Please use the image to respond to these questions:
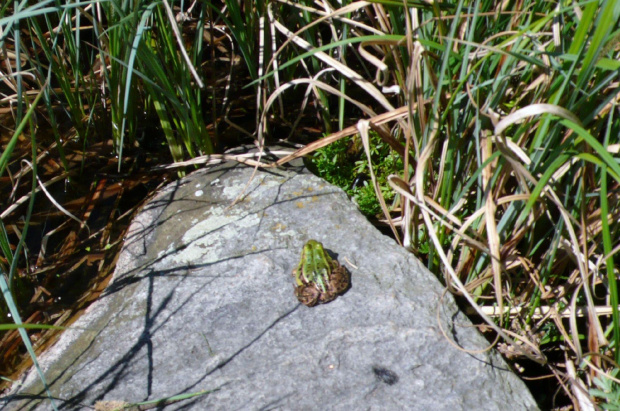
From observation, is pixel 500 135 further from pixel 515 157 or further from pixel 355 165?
pixel 355 165

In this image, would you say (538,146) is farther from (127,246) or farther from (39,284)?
(39,284)

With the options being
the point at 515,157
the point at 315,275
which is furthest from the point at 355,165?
the point at 515,157

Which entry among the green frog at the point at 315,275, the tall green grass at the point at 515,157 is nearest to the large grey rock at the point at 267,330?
the green frog at the point at 315,275

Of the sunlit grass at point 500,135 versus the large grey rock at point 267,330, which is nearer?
the sunlit grass at point 500,135

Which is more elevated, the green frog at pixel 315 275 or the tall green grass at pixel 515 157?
the tall green grass at pixel 515 157

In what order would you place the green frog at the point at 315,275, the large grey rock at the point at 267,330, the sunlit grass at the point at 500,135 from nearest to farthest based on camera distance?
the sunlit grass at the point at 500,135 → the large grey rock at the point at 267,330 → the green frog at the point at 315,275

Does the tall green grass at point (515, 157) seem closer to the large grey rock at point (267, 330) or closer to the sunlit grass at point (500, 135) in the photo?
the sunlit grass at point (500, 135)

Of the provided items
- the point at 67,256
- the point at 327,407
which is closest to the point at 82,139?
the point at 67,256

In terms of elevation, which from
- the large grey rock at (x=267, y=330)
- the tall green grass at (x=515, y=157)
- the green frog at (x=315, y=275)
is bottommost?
the large grey rock at (x=267, y=330)
